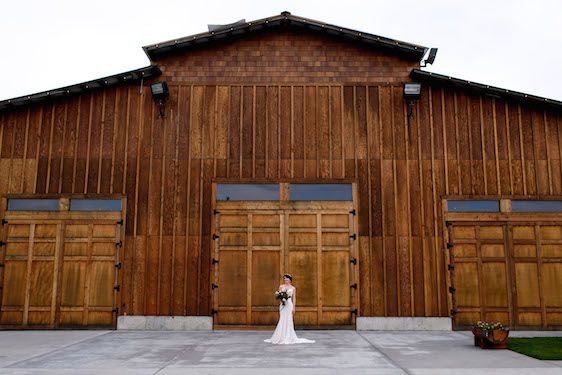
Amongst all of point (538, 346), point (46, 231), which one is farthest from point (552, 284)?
point (46, 231)

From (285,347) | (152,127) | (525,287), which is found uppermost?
(152,127)

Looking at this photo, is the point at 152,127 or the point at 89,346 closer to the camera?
the point at 89,346

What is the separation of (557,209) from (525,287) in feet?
7.78

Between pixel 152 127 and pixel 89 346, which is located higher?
pixel 152 127

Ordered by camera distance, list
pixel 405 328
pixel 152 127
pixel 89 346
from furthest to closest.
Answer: pixel 152 127, pixel 405 328, pixel 89 346

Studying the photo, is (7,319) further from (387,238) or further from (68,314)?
(387,238)

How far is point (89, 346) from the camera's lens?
10.8 m

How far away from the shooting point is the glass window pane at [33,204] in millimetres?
14367

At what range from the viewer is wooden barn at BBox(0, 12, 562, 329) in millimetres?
13883

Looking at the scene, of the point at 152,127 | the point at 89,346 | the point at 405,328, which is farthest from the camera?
the point at 152,127

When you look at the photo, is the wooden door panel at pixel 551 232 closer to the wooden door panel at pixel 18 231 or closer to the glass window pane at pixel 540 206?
the glass window pane at pixel 540 206

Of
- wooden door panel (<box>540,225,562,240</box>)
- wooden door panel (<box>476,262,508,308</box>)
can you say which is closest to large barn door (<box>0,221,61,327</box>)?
wooden door panel (<box>476,262,508,308</box>)

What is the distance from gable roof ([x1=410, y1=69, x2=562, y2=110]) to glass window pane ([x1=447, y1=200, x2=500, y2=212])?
294 centimetres

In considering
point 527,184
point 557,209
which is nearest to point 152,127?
point 527,184
